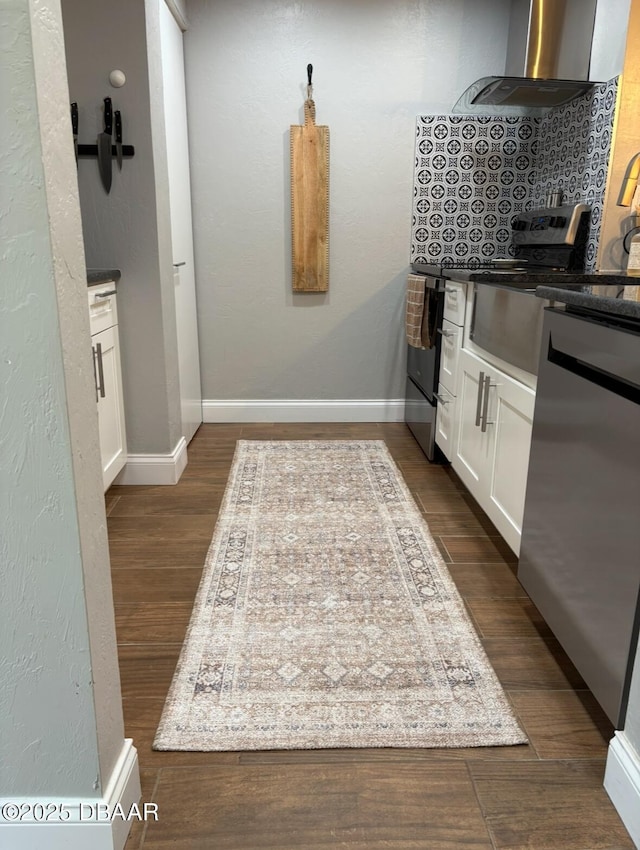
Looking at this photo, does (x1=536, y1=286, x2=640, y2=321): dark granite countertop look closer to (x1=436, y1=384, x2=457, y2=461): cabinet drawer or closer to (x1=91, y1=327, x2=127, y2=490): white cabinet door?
(x1=436, y1=384, x2=457, y2=461): cabinet drawer

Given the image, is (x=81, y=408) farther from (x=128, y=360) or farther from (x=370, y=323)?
(x=370, y=323)

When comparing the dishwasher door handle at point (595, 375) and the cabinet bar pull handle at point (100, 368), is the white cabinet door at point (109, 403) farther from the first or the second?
the dishwasher door handle at point (595, 375)

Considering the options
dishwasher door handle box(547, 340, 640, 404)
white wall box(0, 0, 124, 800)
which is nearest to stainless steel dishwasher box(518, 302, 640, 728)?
dishwasher door handle box(547, 340, 640, 404)

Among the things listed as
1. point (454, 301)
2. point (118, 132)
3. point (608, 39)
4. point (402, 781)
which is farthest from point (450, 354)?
point (402, 781)

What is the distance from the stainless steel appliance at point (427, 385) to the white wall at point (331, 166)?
10.3 inches

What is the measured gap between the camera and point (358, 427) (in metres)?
3.65

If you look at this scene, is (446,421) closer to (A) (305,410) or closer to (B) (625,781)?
(A) (305,410)

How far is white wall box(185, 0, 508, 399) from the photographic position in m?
3.26

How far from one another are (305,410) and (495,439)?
1785 millimetres

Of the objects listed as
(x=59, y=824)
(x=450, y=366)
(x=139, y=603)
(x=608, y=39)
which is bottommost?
(x=139, y=603)

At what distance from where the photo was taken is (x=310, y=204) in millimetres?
3418

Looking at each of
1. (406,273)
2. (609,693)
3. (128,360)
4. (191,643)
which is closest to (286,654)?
(191,643)

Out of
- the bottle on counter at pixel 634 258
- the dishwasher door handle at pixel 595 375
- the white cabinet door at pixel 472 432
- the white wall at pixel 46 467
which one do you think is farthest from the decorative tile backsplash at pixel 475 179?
the white wall at pixel 46 467

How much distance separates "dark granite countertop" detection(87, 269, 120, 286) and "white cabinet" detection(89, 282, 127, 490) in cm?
2
